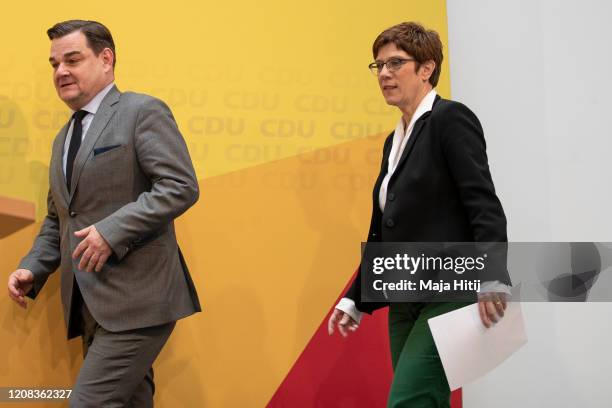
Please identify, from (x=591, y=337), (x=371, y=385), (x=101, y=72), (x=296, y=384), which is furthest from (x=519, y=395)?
(x=101, y=72)

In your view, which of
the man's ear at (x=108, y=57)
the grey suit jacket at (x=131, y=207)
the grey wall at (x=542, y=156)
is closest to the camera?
the grey suit jacket at (x=131, y=207)

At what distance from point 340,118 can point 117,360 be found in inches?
55.4

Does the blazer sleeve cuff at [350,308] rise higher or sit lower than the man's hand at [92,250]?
lower

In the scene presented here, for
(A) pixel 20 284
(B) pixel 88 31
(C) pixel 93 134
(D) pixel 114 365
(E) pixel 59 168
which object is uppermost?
(B) pixel 88 31

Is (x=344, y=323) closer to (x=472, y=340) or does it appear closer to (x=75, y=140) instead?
(x=472, y=340)

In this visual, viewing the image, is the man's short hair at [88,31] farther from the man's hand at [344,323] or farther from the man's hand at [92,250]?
the man's hand at [344,323]

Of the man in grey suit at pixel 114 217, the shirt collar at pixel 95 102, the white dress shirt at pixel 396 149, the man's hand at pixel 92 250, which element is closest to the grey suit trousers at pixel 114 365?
the man in grey suit at pixel 114 217

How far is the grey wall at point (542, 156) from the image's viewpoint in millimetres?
3107

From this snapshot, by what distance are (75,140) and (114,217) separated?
39 cm

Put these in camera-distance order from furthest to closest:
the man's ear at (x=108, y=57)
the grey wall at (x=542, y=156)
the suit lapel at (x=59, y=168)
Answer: the grey wall at (x=542, y=156) < the man's ear at (x=108, y=57) < the suit lapel at (x=59, y=168)

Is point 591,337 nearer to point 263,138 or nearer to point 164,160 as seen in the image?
point 263,138

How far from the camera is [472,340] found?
181cm

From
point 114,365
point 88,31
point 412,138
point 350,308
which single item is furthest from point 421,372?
point 88,31

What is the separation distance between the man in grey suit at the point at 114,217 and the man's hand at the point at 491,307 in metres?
0.94
